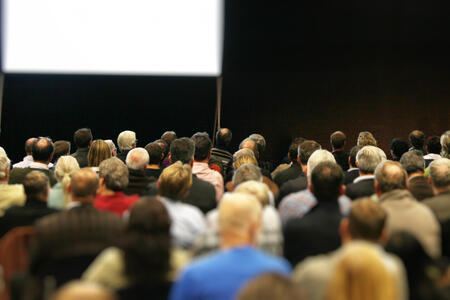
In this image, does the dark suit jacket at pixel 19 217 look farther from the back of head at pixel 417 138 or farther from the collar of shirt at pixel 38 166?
the back of head at pixel 417 138

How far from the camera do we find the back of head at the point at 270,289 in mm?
1344

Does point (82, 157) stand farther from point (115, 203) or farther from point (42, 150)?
point (115, 203)

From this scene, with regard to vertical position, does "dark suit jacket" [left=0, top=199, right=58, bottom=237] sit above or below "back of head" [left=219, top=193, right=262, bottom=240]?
below

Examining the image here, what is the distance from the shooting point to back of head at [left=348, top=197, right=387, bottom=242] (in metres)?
2.16

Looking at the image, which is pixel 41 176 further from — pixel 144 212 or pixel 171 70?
pixel 171 70

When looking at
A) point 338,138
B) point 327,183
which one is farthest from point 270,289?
point 338,138

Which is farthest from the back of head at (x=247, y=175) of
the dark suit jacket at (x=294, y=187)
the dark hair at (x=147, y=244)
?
the dark hair at (x=147, y=244)

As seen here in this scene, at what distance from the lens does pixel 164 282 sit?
2.09 m

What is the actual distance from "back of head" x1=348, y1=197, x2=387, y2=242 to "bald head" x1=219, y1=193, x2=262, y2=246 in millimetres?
427

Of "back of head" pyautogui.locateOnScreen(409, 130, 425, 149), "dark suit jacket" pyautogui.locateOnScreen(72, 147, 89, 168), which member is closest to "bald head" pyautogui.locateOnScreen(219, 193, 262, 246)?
"dark suit jacket" pyautogui.locateOnScreen(72, 147, 89, 168)

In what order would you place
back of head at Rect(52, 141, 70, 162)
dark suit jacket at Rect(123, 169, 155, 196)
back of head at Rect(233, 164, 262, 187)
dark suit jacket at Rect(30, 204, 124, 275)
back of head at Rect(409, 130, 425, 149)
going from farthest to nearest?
back of head at Rect(409, 130, 425, 149) < back of head at Rect(52, 141, 70, 162) < dark suit jacket at Rect(123, 169, 155, 196) < back of head at Rect(233, 164, 262, 187) < dark suit jacket at Rect(30, 204, 124, 275)

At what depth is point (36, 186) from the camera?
3.10m

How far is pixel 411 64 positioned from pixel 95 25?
4840 mm

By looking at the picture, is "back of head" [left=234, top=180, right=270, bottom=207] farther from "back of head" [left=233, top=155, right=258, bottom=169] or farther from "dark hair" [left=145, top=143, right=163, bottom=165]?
"dark hair" [left=145, top=143, right=163, bottom=165]
